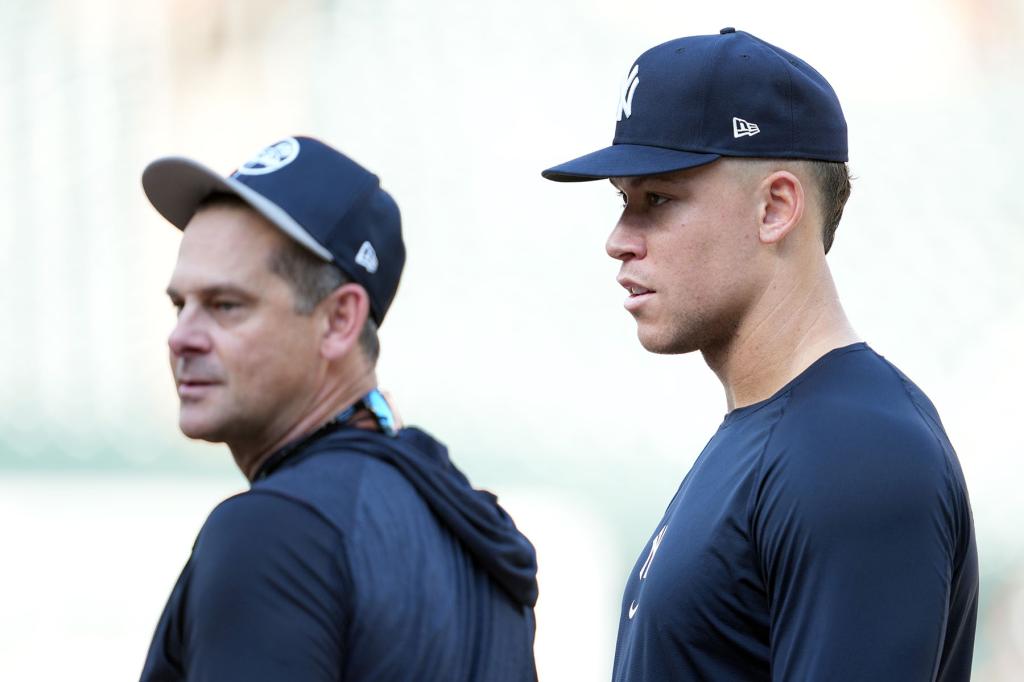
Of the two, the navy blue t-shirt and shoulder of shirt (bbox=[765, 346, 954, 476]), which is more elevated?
shoulder of shirt (bbox=[765, 346, 954, 476])

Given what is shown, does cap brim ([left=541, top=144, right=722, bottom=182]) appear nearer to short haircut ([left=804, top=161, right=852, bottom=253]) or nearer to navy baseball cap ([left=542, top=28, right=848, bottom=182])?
navy baseball cap ([left=542, top=28, right=848, bottom=182])

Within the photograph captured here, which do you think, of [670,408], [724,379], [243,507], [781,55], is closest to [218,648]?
[243,507]

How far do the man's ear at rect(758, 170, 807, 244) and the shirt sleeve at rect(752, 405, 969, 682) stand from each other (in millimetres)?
321

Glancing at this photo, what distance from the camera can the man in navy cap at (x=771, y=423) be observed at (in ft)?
4.60

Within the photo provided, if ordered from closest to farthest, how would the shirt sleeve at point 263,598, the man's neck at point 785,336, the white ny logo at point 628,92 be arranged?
the shirt sleeve at point 263,598, the man's neck at point 785,336, the white ny logo at point 628,92

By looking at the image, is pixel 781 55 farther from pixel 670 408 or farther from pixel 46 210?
pixel 46 210

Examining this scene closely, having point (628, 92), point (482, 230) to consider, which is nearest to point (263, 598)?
point (628, 92)

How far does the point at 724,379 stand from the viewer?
1758mm

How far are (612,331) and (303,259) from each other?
12.2 feet

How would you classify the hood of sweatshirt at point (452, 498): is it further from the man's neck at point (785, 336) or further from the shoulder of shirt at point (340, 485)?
the man's neck at point (785, 336)

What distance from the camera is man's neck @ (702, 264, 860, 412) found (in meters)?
1.67

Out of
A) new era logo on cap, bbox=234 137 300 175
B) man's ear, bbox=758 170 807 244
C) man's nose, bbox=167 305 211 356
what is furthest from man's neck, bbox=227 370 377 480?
man's ear, bbox=758 170 807 244

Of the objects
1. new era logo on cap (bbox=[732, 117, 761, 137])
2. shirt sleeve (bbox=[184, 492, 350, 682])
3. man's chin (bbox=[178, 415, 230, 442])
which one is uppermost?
new era logo on cap (bbox=[732, 117, 761, 137])

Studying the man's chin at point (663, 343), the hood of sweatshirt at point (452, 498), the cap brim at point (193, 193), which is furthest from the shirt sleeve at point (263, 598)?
the man's chin at point (663, 343)
